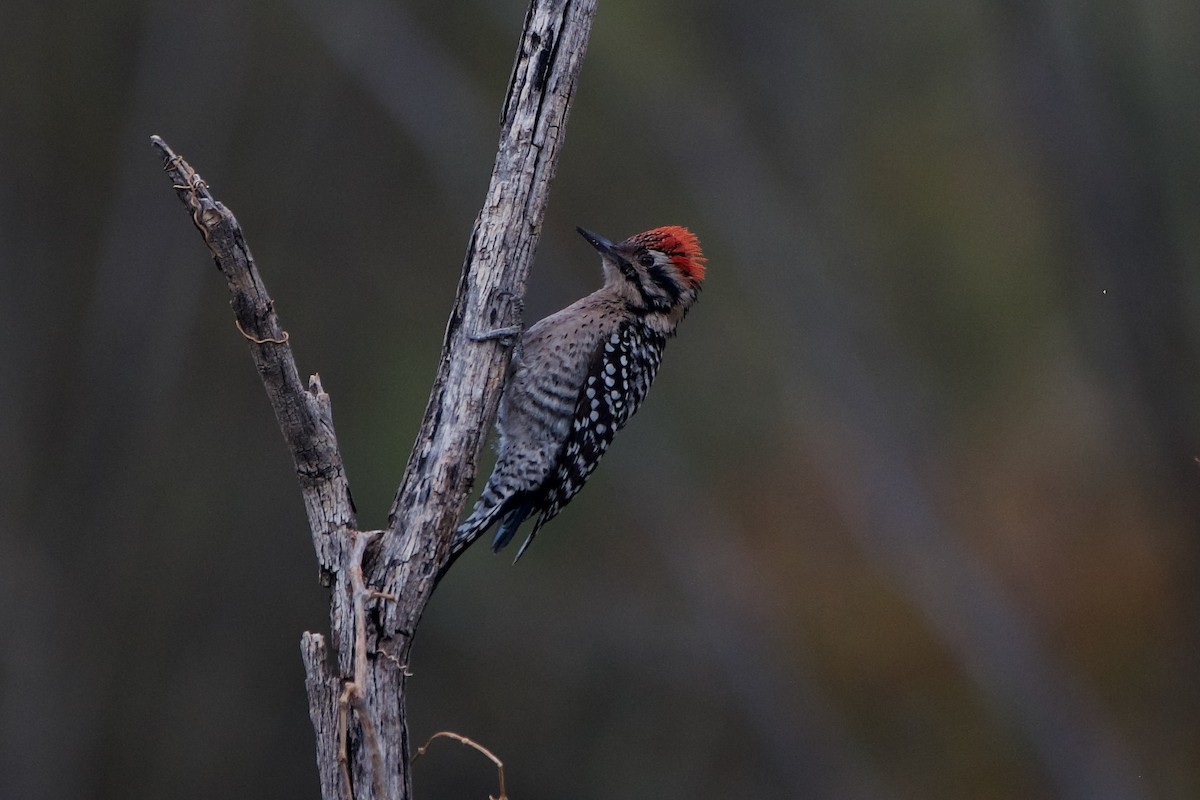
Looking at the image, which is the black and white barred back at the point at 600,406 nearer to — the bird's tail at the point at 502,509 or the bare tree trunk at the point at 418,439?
the bird's tail at the point at 502,509

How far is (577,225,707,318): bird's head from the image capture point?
16.0ft

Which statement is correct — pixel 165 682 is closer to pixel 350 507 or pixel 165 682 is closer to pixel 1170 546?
pixel 350 507

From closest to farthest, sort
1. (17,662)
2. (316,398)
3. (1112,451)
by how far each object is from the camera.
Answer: (316,398) → (17,662) → (1112,451)

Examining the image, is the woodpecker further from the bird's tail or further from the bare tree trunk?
the bare tree trunk

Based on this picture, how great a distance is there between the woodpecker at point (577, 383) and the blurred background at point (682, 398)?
10.9 ft

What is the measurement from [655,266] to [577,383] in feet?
1.96

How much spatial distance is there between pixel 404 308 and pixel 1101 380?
5.23m

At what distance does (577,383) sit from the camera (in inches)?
186

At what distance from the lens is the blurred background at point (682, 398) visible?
8336 mm

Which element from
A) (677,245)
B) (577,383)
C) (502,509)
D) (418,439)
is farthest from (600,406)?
(418,439)

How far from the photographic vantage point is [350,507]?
3205 mm

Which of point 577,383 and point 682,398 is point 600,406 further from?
point 682,398

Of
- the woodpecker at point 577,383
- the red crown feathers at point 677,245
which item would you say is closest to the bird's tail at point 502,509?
the woodpecker at point 577,383

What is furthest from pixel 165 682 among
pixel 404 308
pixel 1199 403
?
pixel 1199 403
